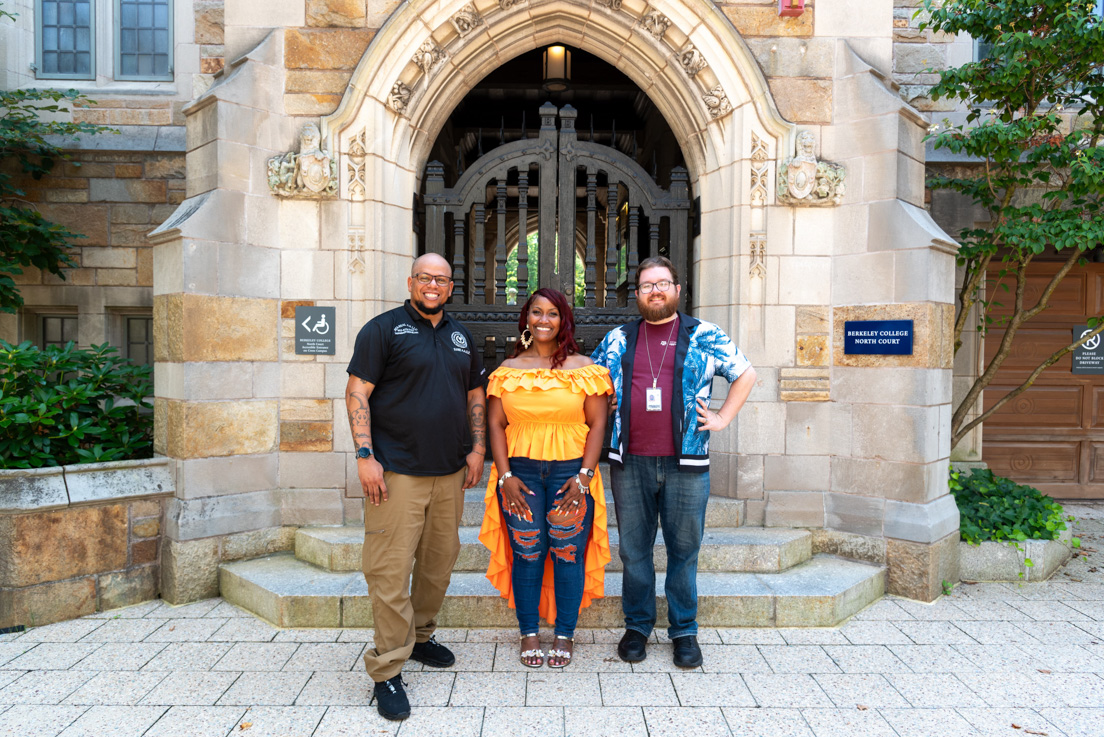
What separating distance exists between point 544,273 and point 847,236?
2101 mm

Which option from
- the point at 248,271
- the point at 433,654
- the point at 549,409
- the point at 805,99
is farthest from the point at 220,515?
the point at 805,99

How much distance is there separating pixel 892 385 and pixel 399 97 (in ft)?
12.5

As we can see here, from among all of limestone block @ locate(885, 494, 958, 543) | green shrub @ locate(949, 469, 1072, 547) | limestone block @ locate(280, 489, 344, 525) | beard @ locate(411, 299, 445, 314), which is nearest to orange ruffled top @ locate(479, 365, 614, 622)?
beard @ locate(411, 299, 445, 314)

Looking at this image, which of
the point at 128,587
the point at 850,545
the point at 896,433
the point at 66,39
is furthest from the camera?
the point at 66,39

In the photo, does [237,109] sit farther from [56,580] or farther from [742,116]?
[742,116]

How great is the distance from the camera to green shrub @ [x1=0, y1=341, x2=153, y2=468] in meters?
4.00

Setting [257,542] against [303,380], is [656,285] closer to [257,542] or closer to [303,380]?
[303,380]

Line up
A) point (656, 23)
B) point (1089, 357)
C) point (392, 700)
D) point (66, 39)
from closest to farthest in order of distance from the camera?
point (392, 700)
point (656, 23)
point (66, 39)
point (1089, 357)

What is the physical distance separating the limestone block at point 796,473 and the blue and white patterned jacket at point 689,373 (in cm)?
155

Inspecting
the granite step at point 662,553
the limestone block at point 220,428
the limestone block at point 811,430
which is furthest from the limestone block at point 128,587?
the limestone block at point 811,430

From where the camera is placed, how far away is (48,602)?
379 cm

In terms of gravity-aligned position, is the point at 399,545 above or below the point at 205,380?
below

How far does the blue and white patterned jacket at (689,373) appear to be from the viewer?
3207 mm

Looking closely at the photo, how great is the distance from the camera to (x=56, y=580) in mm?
3820
